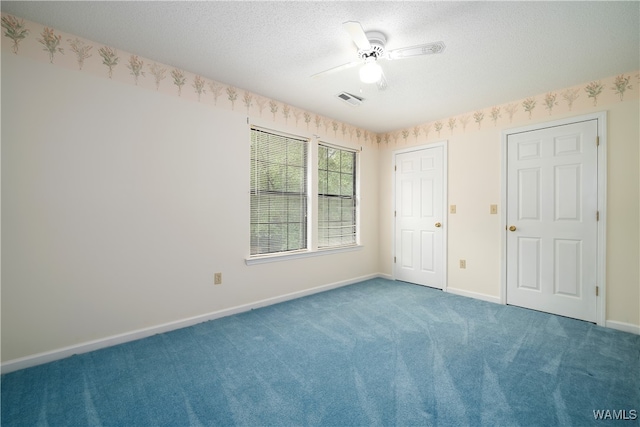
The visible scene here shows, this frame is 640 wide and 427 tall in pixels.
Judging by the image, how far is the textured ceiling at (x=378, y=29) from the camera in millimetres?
1884

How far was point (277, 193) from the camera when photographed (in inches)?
138

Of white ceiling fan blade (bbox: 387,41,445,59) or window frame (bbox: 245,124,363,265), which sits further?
window frame (bbox: 245,124,363,265)

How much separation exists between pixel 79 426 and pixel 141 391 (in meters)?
0.32

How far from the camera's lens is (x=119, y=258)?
94.3 inches

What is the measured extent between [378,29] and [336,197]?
2.45 m

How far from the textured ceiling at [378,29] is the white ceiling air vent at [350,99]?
8cm

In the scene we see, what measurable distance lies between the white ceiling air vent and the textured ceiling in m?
0.08

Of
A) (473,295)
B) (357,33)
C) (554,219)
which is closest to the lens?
(357,33)

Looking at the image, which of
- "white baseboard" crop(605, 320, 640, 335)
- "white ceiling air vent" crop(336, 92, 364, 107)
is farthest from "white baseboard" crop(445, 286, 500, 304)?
"white ceiling air vent" crop(336, 92, 364, 107)

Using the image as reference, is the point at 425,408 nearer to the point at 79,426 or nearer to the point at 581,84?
the point at 79,426

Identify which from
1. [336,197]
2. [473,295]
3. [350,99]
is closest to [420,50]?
[350,99]

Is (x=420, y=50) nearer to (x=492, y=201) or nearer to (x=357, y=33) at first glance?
(x=357, y=33)

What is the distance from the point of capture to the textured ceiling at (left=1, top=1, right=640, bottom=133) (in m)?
1.88

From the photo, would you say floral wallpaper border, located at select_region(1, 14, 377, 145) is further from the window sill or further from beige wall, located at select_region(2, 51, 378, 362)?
the window sill
